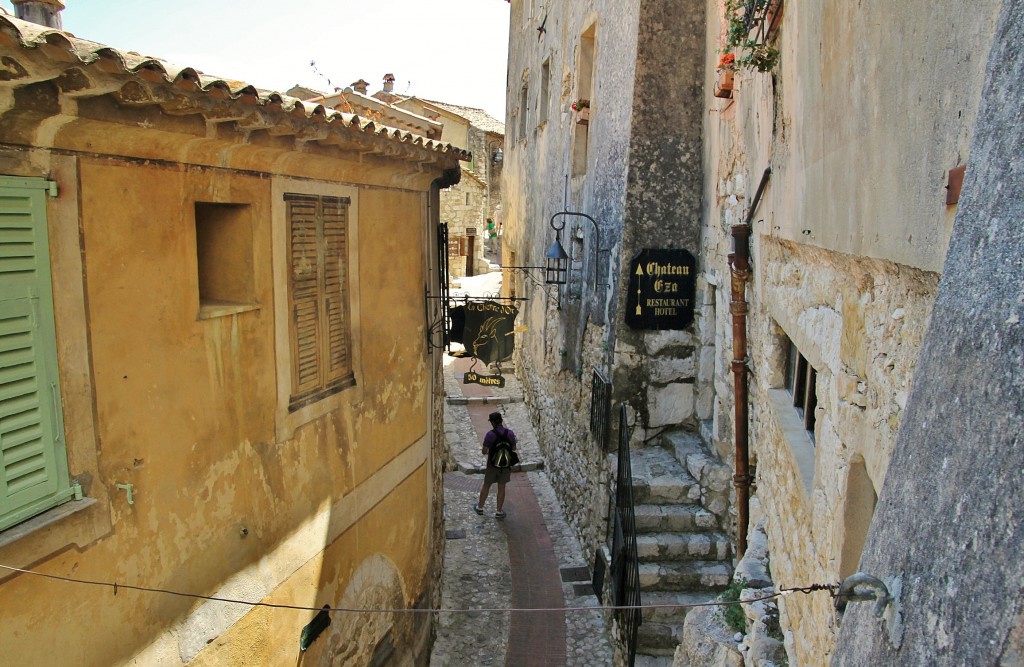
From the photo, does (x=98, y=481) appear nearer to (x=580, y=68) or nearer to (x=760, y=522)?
(x=760, y=522)

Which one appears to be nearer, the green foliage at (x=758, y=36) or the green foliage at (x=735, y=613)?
the green foliage at (x=758, y=36)

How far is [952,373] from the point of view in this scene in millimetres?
1491

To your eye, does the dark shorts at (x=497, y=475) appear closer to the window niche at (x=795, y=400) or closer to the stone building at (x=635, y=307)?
the stone building at (x=635, y=307)

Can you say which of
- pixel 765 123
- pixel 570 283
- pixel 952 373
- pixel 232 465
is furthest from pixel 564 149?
pixel 952 373

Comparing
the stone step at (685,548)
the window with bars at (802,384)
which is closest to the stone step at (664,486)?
the stone step at (685,548)

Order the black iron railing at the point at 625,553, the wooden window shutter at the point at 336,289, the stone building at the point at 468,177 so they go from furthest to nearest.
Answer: the stone building at the point at 468,177, the black iron railing at the point at 625,553, the wooden window shutter at the point at 336,289

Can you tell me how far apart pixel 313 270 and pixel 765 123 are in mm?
3508

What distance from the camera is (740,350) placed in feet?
22.9

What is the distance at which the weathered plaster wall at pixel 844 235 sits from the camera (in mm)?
2266

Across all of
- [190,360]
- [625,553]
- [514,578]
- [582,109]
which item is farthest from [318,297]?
[582,109]

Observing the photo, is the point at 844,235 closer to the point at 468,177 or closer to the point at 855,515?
the point at 855,515

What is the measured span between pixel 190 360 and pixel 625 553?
5062mm

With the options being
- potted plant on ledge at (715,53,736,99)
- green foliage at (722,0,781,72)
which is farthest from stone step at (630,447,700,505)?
green foliage at (722,0,781,72)

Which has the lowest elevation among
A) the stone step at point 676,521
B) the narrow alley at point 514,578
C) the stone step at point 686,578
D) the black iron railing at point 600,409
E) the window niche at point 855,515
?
the narrow alley at point 514,578
